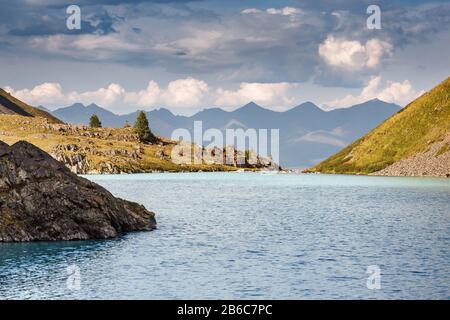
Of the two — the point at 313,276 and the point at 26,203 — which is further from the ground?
the point at 26,203

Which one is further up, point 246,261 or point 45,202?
point 45,202

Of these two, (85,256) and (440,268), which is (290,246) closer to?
(440,268)

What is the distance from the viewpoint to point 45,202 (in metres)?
69.2

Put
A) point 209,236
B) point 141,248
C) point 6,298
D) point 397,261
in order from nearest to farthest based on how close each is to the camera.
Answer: point 6,298
point 397,261
point 141,248
point 209,236

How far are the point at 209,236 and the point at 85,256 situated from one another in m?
19.9

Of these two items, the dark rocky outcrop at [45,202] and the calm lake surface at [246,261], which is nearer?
the calm lake surface at [246,261]

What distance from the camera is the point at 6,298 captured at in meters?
42.5

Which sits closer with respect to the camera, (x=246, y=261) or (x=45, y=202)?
(x=246, y=261)

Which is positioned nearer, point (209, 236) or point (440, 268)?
point (440, 268)

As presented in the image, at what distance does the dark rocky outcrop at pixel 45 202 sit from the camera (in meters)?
68.5

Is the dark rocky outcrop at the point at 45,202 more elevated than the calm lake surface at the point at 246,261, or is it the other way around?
the dark rocky outcrop at the point at 45,202

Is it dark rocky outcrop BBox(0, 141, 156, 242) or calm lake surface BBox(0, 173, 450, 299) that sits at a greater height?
dark rocky outcrop BBox(0, 141, 156, 242)

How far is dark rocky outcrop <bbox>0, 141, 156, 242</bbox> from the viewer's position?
68.5 m
